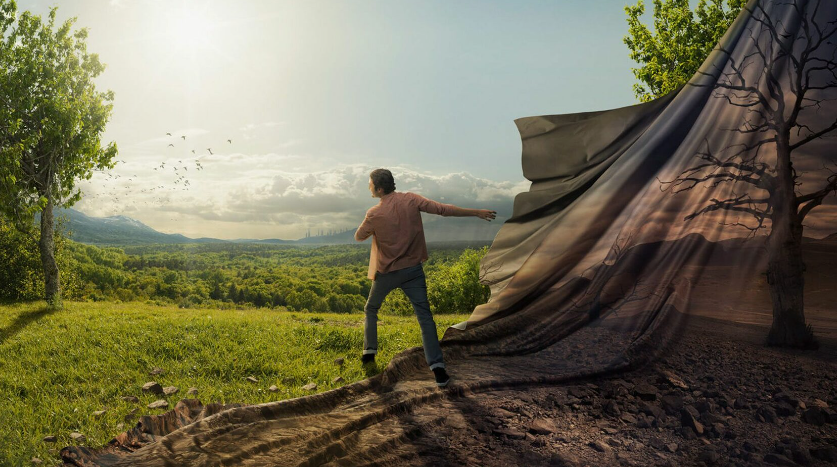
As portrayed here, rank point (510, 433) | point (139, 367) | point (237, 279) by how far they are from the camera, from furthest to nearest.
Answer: point (237, 279), point (139, 367), point (510, 433)

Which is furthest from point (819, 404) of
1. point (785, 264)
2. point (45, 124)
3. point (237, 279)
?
point (237, 279)

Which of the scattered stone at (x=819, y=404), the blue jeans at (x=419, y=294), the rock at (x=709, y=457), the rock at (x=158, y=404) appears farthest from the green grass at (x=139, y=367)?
the scattered stone at (x=819, y=404)

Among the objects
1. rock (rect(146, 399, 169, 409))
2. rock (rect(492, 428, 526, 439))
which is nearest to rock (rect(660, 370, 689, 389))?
rock (rect(492, 428, 526, 439))

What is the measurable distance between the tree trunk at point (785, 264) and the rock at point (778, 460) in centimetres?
187

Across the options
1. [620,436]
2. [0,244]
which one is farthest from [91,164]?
[620,436]

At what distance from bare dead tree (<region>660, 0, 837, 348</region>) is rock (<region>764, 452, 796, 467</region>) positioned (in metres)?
1.89

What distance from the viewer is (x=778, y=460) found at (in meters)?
3.32

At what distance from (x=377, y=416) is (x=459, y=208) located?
202 centimetres

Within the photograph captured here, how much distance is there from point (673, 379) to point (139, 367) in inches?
237

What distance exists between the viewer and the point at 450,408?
4.05 metres

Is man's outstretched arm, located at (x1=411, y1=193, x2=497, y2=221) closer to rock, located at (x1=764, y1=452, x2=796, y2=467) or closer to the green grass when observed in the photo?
the green grass

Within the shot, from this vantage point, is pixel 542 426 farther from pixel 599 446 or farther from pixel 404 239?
pixel 404 239

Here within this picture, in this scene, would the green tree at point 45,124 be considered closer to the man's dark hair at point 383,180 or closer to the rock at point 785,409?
the man's dark hair at point 383,180

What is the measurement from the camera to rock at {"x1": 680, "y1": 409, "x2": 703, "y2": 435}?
12.1 feet
